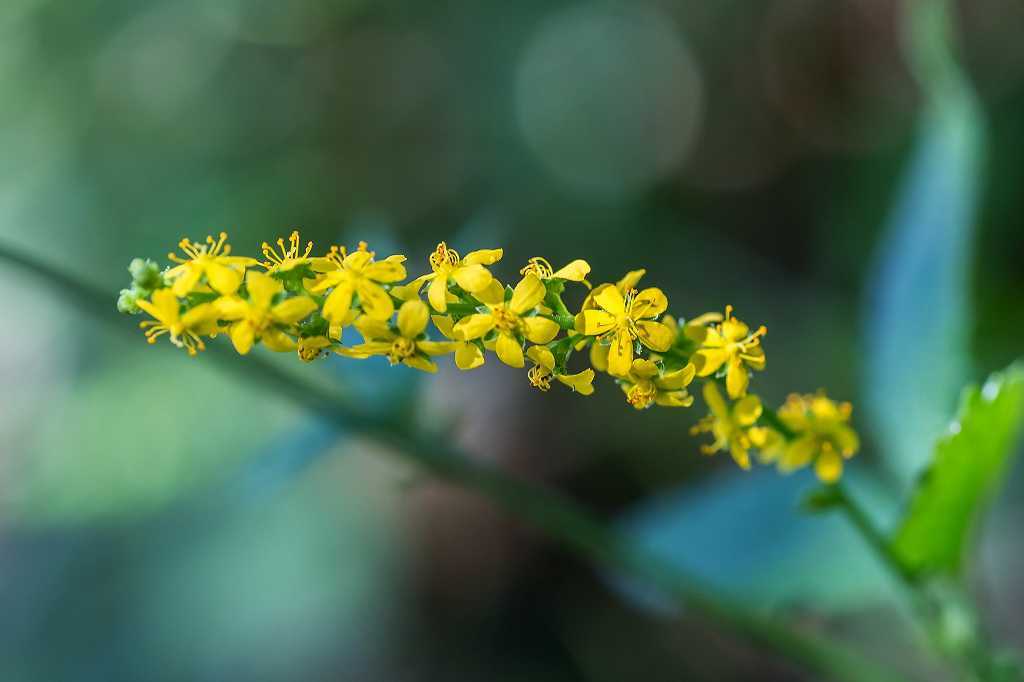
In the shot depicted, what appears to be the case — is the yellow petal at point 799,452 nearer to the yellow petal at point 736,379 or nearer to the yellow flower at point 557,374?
the yellow petal at point 736,379

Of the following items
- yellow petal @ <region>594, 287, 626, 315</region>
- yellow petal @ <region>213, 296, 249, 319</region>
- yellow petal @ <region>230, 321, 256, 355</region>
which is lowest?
yellow petal @ <region>230, 321, 256, 355</region>

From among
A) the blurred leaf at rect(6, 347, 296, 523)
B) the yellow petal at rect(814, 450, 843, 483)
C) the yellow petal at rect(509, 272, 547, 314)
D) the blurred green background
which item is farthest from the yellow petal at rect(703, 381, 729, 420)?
the blurred leaf at rect(6, 347, 296, 523)

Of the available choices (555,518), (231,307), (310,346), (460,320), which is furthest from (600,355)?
(555,518)

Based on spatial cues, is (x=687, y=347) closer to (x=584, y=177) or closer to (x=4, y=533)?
(x=584, y=177)

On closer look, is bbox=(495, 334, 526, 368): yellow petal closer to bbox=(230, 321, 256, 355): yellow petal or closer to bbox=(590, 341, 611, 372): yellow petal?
bbox=(590, 341, 611, 372): yellow petal

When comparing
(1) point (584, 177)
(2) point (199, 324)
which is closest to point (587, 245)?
(1) point (584, 177)

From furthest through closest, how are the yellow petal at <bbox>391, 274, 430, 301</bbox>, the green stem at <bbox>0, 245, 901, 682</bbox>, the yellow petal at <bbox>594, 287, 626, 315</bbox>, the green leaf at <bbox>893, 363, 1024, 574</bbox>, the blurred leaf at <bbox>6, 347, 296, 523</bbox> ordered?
the blurred leaf at <bbox>6, 347, 296, 523</bbox>, the green stem at <bbox>0, 245, 901, 682</bbox>, the green leaf at <bbox>893, 363, 1024, 574</bbox>, the yellow petal at <bbox>391, 274, 430, 301</bbox>, the yellow petal at <bbox>594, 287, 626, 315</bbox>
